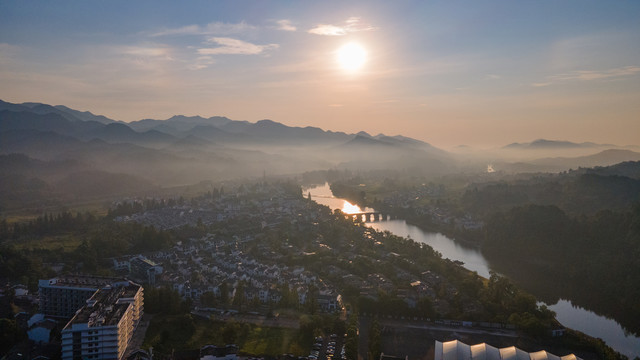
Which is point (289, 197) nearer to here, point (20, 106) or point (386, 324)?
point (386, 324)

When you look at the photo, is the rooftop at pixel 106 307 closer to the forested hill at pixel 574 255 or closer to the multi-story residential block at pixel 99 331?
the multi-story residential block at pixel 99 331

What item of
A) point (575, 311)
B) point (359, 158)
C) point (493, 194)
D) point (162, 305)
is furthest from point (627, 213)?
point (359, 158)

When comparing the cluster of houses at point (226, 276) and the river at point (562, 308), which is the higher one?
the cluster of houses at point (226, 276)

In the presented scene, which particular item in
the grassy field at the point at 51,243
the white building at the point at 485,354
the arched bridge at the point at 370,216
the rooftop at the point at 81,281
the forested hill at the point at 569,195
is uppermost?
the forested hill at the point at 569,195

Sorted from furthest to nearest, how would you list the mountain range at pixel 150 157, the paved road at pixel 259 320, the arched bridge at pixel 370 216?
1. the mountain range at pixel 150 157
2. the arched bridge at pixel 370 216
3. the paved road at pixel 259 320

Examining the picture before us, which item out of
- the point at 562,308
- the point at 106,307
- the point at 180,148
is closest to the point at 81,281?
the point at 106,307

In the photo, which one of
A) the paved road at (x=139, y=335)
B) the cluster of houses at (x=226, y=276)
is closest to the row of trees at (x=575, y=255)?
the cluster of houses at (x=226, y=276)

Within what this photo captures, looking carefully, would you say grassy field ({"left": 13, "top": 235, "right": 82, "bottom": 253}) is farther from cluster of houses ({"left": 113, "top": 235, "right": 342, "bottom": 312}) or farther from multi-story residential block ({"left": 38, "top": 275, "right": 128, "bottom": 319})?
multi-story residential block ({"left": 38, "top": 275, "right": 128, "bottom": 319})

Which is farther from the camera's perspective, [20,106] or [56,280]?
[20,106]
